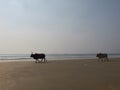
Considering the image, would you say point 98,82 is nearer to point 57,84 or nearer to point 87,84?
point 87,84

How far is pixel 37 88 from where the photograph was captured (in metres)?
9.73

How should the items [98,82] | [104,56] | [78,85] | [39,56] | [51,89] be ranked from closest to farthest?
[51,89] < [78,85] < [98,82] < [39,56] < [104,56]

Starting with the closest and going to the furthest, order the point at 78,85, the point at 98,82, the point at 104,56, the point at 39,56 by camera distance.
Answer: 1. the point at 78,85
2. the point at 98,82
3. the point at 39,56
4. the point at 104,56

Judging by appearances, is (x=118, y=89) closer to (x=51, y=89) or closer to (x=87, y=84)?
(x=87, y=84)

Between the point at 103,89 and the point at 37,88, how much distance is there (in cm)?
252

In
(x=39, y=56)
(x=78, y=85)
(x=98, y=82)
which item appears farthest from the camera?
(x=39, y=56)

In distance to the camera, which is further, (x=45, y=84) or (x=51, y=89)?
(x=45, y=84)

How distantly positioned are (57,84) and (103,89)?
1.97 meters

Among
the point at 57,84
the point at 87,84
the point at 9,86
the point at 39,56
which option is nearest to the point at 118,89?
the point at 87,84

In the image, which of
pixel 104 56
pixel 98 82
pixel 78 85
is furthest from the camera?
pixel 104 56

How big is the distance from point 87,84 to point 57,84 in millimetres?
1247

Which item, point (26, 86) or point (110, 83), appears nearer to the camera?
point (26, 86)

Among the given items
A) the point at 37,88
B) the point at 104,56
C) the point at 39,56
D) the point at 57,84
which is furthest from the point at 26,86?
the point at 104,56

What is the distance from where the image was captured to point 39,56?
92.2 ft
